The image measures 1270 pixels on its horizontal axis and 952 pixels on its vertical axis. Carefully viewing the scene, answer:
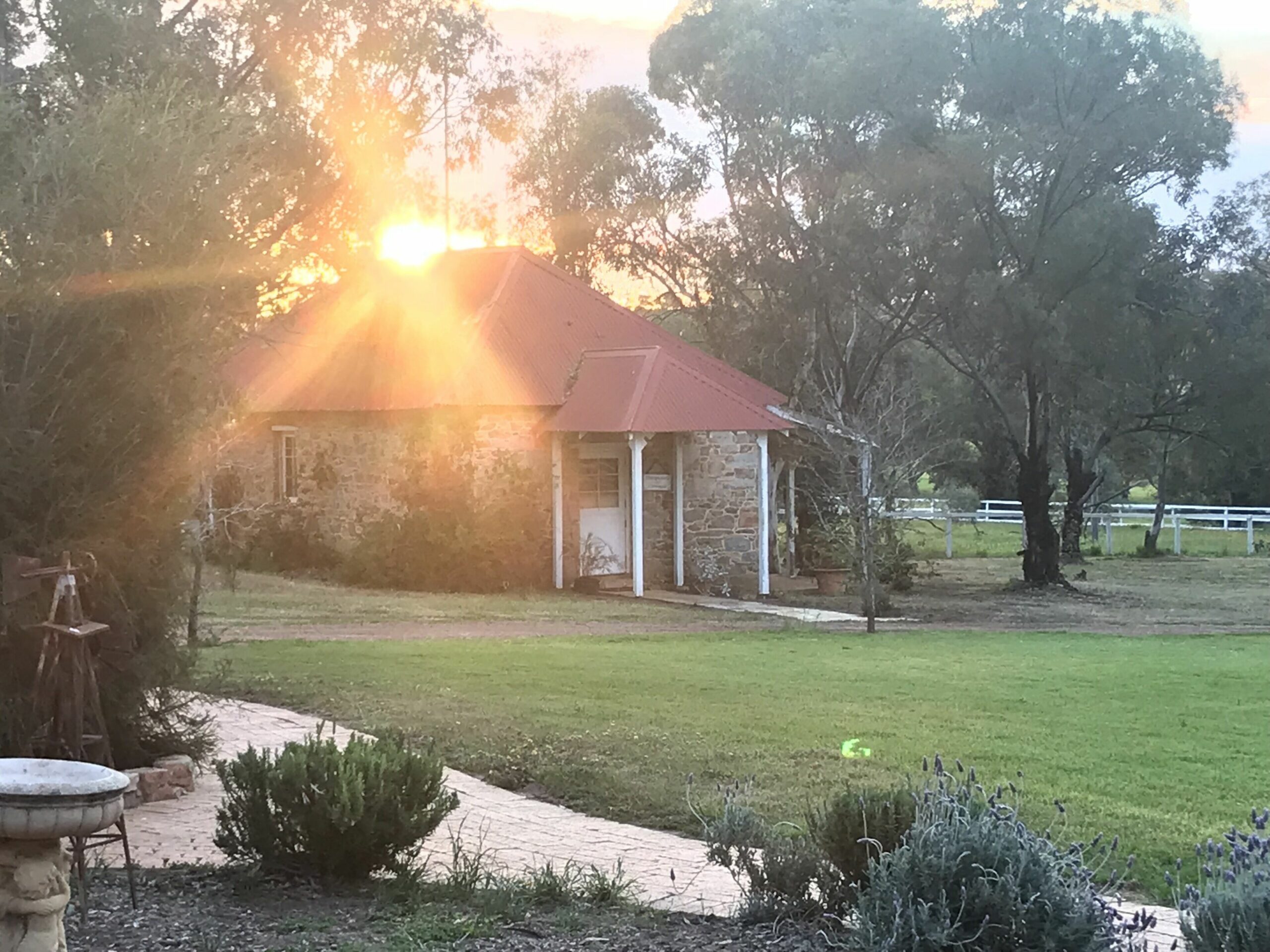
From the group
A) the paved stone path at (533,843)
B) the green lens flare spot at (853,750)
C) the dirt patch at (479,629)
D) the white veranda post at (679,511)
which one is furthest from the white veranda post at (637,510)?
the paved stone path at (533,843)

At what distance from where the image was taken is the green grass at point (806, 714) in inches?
292

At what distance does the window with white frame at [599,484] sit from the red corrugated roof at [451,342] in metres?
1.35

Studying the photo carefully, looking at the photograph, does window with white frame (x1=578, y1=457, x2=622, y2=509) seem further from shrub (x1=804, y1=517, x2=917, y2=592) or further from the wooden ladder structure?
the wooden ladder structure

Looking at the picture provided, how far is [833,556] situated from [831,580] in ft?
3.17

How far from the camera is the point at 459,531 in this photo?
19953 millimetres

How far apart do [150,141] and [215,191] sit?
0.42 m

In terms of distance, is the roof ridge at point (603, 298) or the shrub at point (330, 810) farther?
the roof ridge at point (603, 298)

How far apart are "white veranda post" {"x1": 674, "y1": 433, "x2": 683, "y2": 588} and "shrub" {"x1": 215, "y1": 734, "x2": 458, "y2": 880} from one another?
16.5m

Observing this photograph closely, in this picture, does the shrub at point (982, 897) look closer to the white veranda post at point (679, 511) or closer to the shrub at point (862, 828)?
the shrub at point (862, 828)

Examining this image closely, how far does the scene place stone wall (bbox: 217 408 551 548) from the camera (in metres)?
20.8

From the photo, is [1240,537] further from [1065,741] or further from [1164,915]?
[1164,915]

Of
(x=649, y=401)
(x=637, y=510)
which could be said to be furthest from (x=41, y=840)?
(x=649, y=401)

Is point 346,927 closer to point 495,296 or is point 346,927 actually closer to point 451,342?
point 451,342

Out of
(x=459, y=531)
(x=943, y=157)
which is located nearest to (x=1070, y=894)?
(x=459, y=531)
